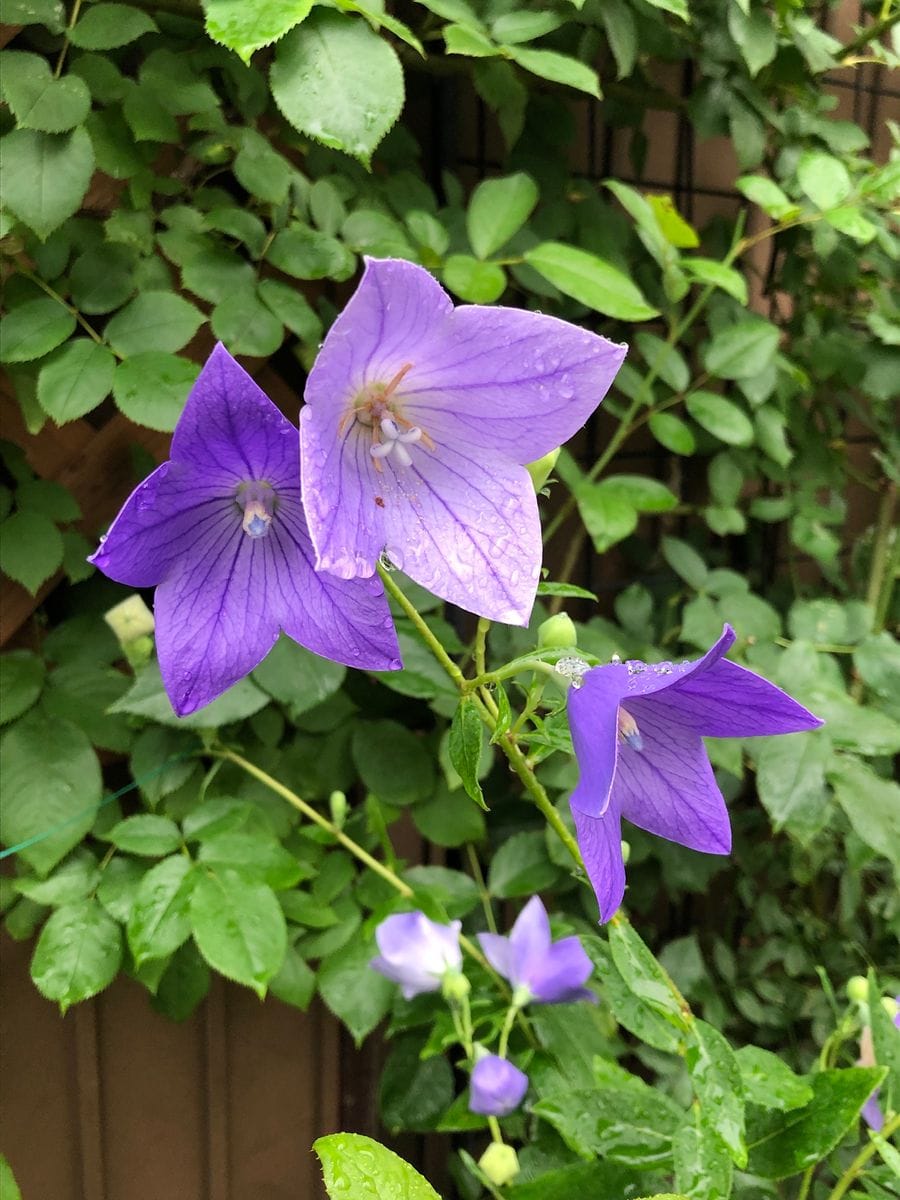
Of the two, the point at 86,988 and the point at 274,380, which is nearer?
the point at 86,988

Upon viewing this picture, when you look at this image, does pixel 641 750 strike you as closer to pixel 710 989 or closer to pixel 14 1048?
pixel 14 1048

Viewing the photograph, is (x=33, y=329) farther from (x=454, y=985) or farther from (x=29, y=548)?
(x=454, y=985)

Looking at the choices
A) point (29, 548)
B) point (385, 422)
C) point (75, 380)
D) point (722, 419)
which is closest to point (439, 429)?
point (385, 422)

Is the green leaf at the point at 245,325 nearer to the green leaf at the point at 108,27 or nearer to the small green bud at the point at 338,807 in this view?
the green leaf at the point at 108,27

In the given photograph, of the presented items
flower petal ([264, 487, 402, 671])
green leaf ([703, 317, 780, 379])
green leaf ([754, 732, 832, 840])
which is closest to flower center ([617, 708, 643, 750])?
flower petal ([264, 487, 402, 671])

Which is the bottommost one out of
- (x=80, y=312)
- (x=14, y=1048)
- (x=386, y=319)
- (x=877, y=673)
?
(x=14, y=1048)

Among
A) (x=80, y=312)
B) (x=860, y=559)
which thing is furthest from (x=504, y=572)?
(x=860, y=559)

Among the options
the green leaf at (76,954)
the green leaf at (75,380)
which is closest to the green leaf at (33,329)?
the green leaf at (75,380)
